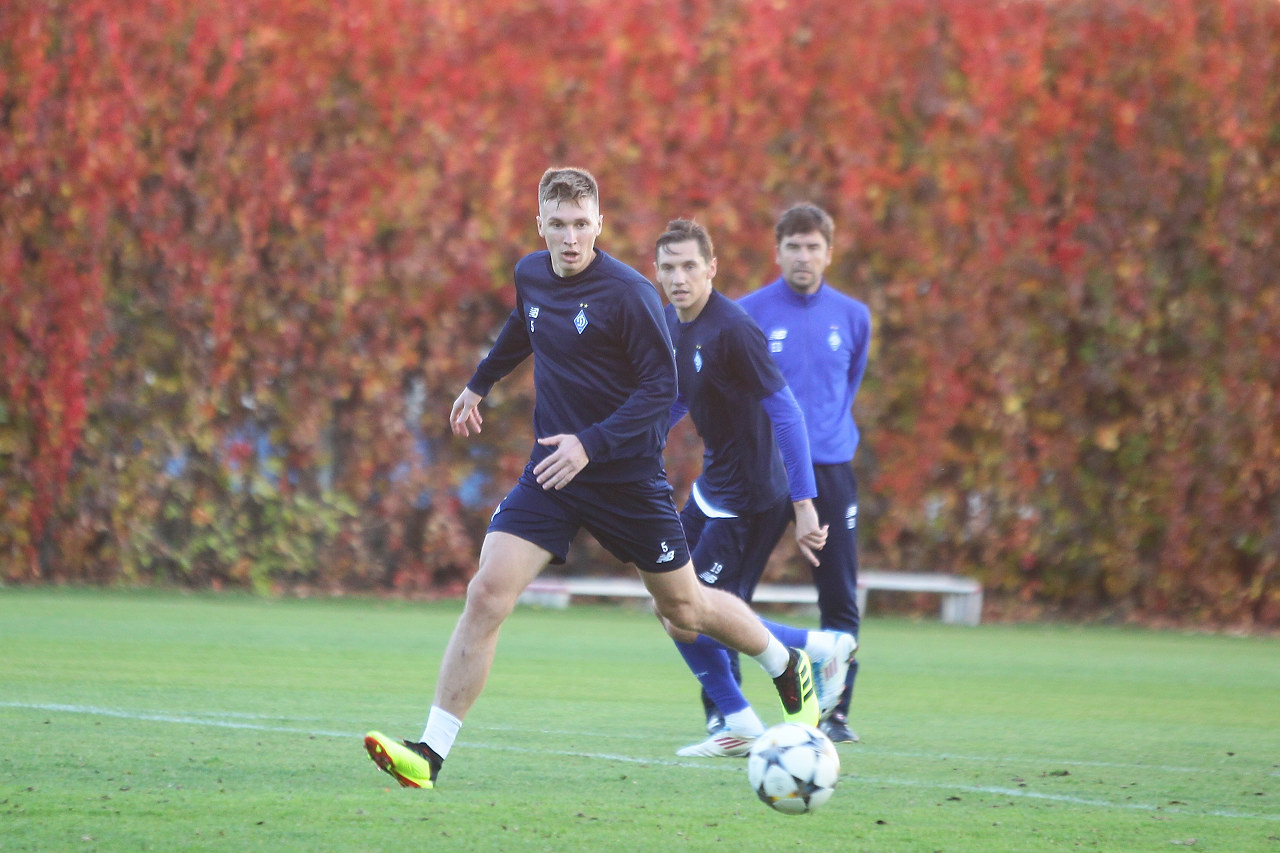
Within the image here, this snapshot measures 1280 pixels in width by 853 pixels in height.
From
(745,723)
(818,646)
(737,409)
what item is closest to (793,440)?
(737,409)

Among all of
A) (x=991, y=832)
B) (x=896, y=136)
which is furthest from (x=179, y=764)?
(x=896, y=136)

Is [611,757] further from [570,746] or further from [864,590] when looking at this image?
[864,590]

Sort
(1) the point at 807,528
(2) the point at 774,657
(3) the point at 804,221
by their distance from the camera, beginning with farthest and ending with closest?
(3) the point at 804,221 → (1) the point at 807,528 → (2) the point at 774,657

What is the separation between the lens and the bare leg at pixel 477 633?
5.45m

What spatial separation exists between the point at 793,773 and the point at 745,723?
1.47 m

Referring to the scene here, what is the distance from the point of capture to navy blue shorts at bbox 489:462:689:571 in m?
5.64

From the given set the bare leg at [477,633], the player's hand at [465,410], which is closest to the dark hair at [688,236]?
the player's hand at [465,410]

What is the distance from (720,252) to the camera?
13703 millimetres

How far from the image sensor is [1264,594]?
13.6 meters

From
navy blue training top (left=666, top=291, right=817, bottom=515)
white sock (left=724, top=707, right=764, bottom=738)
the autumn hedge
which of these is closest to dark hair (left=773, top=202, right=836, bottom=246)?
navy blue training top (left=666, top=291, right=817, bottom=515)

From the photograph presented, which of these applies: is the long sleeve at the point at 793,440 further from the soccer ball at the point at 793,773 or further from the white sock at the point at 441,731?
the white sock at the point at 441,731

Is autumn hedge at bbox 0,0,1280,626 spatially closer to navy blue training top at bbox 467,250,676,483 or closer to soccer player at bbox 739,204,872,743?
soccer player at bbox 739,204,872,743

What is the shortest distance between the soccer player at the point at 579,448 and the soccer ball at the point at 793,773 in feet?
2.68

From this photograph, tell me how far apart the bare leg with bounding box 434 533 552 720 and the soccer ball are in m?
0.94
